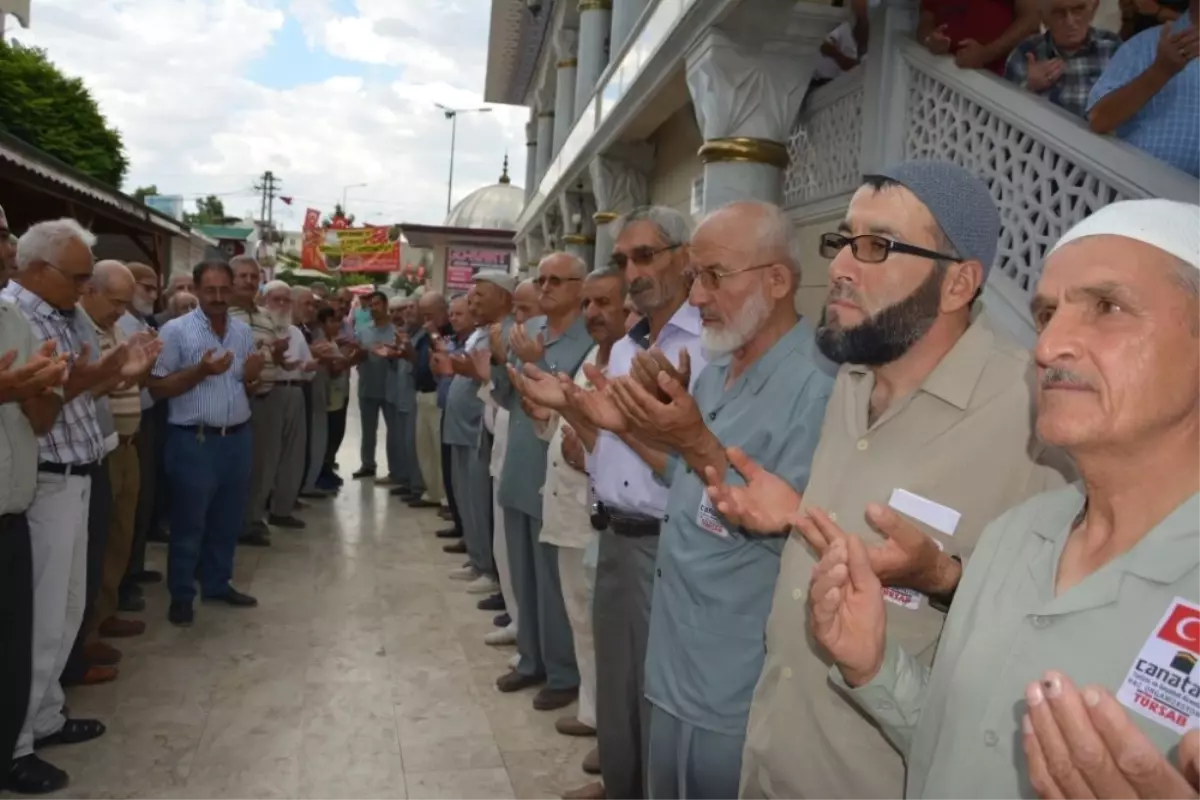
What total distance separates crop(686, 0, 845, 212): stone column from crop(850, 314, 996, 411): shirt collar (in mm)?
2675

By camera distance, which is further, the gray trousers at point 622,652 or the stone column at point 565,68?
the stone column at point 565,68

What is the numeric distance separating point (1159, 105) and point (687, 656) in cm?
210

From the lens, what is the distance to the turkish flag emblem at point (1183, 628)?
3.45ft

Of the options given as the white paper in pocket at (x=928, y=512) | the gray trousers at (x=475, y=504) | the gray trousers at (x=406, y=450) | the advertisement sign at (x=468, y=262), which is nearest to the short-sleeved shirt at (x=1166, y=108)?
the white paper in pocket at (x=928, y=512)

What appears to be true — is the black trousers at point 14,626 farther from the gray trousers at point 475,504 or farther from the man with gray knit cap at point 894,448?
the gray trousers at point 475,504

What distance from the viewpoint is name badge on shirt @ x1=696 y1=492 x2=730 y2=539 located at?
232 cm

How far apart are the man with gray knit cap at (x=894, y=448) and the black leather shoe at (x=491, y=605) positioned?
13.4 ft

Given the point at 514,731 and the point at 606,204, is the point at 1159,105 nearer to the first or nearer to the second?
the point at 514,731

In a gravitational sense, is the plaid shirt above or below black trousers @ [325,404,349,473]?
above

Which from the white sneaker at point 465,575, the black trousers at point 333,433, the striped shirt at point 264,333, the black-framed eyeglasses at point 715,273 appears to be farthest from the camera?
the black trousers at point 333,433

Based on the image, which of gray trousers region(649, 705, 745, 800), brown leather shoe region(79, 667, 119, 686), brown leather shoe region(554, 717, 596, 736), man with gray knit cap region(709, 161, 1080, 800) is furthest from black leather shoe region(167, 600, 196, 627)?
man with gray knit cap region(709, 161, 1080, 800)

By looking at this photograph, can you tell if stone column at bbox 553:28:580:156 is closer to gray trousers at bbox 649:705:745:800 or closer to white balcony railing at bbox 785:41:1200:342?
white balcony railing at bbox 785:41:1200:342

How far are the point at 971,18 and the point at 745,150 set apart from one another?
1.12 m

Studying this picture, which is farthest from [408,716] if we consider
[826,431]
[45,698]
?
[826,431]
